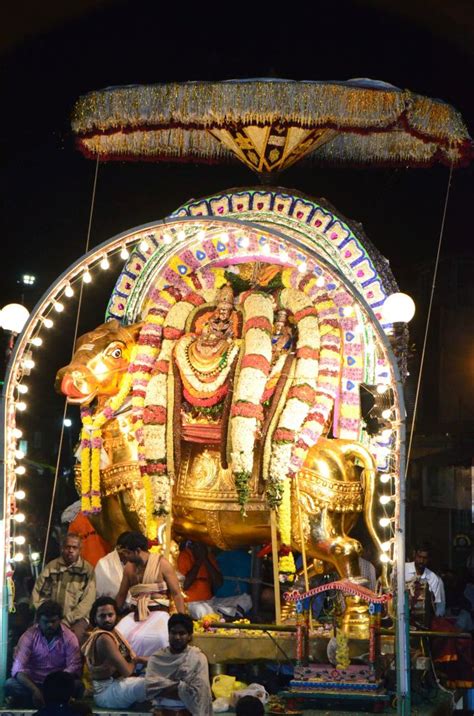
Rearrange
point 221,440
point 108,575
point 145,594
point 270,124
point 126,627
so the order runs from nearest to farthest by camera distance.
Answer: point 126,627 → point 145,594 → point 108,575 → point 270,124 → point 221,440

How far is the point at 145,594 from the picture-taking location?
11.7 metres

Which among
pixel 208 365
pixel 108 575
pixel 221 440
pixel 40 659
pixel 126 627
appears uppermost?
pixel 208 365

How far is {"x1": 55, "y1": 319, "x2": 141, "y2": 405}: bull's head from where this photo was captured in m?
13.2

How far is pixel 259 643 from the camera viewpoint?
1212 cm

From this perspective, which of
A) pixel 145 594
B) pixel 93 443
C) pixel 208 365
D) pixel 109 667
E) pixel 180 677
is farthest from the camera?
pixel 93 443

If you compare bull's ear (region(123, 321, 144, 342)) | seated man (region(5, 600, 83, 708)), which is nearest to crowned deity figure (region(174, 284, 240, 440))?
bull's ear (region(123, 321, 144, 342))

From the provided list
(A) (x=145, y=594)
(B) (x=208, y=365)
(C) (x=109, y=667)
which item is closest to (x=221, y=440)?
(B) (x=208, y=365)

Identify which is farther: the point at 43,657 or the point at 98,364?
the point at 98,364

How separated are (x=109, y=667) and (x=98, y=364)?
11.3ft

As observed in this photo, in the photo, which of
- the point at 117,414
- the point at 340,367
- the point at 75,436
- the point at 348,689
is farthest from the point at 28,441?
the point at 348,689

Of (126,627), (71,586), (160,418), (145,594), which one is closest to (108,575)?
(71,586)

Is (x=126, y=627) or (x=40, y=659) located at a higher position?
(x=126, y=627)

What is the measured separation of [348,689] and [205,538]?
8.66 feet

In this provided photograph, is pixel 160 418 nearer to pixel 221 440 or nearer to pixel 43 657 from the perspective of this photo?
pixel 221 440
